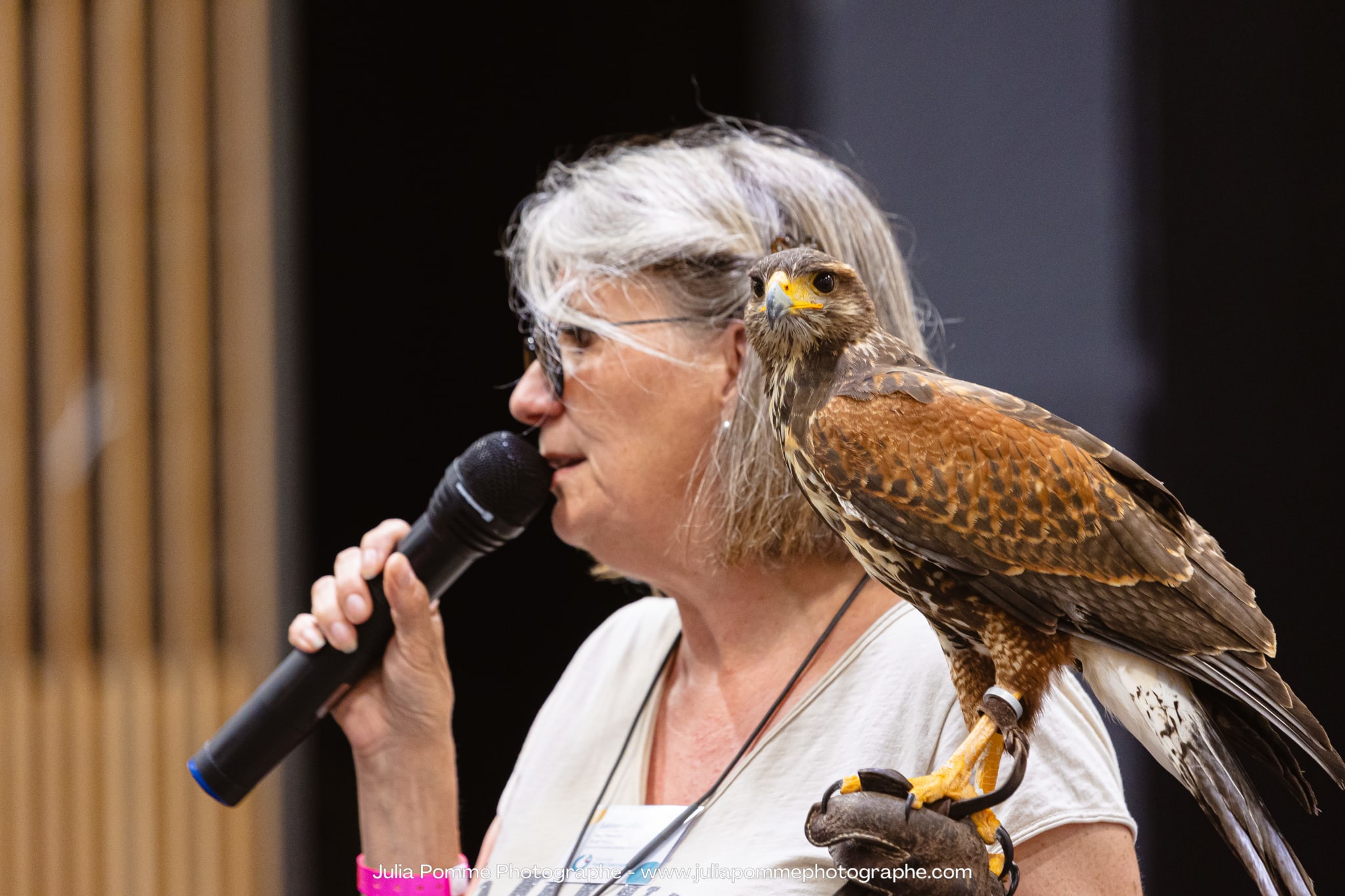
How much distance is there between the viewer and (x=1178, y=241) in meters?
1.34

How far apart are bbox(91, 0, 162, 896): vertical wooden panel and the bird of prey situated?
1.96 metres

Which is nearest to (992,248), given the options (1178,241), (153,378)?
(1178,241)

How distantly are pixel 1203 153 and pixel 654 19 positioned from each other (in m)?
1.02

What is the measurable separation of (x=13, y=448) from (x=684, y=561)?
177cm

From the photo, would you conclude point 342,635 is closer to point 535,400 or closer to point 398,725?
point 398,725

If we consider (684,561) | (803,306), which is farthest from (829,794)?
(684,561)

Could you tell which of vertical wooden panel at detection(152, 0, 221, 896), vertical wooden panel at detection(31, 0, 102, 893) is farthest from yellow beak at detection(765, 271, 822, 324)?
vertical wooden panel at detection(31, 0, 102, 893)

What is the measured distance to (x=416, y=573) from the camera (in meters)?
1.11

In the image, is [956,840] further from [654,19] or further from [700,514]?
[654,19]

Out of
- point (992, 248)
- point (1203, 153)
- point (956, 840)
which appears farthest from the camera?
point (992, 248)

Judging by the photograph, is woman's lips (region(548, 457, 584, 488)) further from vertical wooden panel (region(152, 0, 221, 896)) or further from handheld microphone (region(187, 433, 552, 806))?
vertical wooden panel (region(152, 0, 221, 896))

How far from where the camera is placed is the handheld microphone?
41.6 inches

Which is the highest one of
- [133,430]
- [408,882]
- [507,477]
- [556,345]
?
[556,345]

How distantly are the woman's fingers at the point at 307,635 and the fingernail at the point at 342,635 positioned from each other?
16mm
